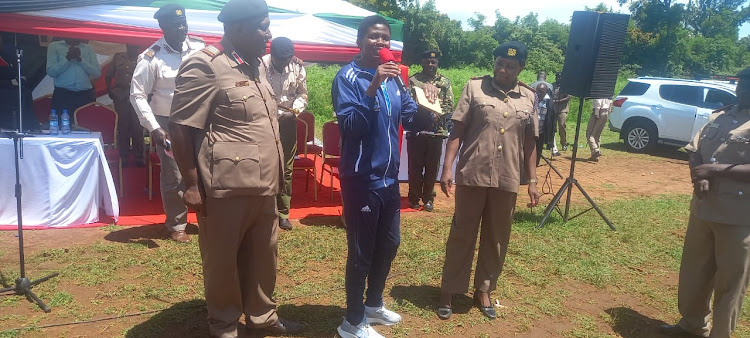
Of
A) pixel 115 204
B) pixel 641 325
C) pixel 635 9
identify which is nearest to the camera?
pixel 641 325

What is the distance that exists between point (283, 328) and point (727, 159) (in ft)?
9.78

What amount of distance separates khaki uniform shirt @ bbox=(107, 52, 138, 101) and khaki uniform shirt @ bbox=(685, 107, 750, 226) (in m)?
7.24

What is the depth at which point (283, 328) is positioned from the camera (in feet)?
11.9

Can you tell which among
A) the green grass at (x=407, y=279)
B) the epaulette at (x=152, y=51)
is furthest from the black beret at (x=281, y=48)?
the green grass at (x=407, y=279)

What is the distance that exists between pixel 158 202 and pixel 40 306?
295cm

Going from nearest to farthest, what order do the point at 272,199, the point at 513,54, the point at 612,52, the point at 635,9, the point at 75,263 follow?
1. the point at 272,199
2. the point at 513,54
3. the point at 75,263
4. the point at 612,52
5. the point at 635,9

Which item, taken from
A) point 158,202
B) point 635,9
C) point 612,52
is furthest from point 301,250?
point 635,9

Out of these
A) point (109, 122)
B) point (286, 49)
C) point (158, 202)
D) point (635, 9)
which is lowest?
point (158, 202)

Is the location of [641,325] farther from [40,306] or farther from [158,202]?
[158,202]

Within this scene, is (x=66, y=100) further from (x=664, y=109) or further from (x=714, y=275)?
(x=664, y=109)

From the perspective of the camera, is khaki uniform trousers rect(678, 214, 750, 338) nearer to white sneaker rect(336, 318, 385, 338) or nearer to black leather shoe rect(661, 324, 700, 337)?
black leather shoe rect(661, 324, 700, 337)

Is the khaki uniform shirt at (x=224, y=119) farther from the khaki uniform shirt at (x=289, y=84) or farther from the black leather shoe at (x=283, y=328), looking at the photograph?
the khaki uniform shirt at (x=289, y=84)

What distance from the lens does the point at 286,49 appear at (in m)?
5.79

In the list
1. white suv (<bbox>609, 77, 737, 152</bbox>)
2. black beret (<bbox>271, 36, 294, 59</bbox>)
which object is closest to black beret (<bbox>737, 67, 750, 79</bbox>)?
black beret (<bbox>271, 36, 294, 59</bbox>)
